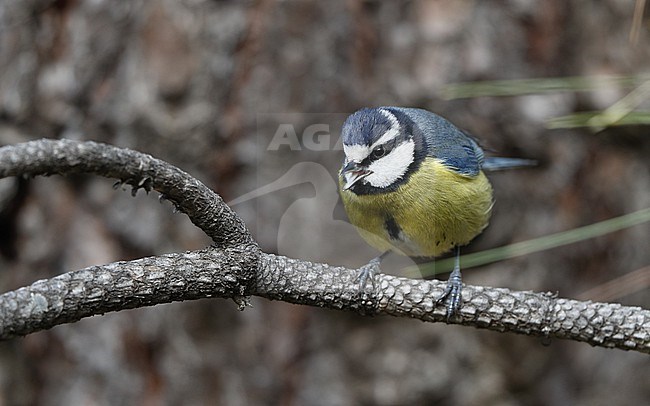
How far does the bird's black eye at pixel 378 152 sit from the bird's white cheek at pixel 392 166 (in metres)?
0.01

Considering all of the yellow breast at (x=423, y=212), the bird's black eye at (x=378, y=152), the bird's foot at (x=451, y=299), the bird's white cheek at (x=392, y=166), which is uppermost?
the bird's black eye at (x=378, y=152)

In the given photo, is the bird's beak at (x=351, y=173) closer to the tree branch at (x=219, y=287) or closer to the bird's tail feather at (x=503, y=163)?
the tree branch at (x=219, y=287)

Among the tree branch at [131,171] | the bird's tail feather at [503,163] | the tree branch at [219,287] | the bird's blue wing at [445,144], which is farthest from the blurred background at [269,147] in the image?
the tree branch at [131,171]

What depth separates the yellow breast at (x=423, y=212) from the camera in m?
1.45

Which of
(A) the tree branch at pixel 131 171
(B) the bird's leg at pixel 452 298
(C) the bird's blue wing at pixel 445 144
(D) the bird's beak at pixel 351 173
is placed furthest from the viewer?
(C) the bird's blue wing at pixel 445 144

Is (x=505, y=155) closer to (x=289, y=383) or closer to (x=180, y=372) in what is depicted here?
(x=289, y=383)

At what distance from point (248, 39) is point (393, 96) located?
0.39 m

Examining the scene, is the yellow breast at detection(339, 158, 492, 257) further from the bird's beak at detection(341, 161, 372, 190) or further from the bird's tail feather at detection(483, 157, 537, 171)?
the bird's tail feather at detection(483, 157, 537, 171)

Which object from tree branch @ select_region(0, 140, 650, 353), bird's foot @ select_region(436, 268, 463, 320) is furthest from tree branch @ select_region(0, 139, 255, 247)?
bird's foot @ select_region(436, 268, 463, 320)

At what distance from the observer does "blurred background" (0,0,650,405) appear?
5.83 ft

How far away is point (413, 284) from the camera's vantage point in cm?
113

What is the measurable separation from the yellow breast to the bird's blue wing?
2 cm

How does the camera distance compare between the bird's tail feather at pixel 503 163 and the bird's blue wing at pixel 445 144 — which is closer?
the bird's blue wing at pixel 445 144

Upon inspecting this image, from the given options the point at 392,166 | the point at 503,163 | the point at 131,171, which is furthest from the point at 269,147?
the point at 131,171
